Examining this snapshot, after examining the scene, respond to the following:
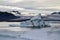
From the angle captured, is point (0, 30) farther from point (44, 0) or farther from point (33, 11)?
point (44, 0)

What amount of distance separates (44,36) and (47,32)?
0.08 metres

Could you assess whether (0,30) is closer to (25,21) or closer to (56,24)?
(25,21)

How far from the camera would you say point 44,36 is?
4.21ft

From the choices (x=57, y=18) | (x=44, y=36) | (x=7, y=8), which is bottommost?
(x=44, y=36)

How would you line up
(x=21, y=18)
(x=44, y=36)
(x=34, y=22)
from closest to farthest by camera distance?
(x=44, y=36)
(x=34, y=22)
(x=21, y=18)

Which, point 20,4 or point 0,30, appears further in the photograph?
point 20,4

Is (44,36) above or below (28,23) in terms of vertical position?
below

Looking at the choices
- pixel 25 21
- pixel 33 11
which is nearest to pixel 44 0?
pixel 33 11

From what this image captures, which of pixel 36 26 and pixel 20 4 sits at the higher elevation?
pixel 20 4

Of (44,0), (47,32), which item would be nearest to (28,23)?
(47,32)

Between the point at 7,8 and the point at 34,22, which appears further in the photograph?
the point at 7,8

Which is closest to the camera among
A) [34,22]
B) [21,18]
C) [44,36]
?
[44,36]

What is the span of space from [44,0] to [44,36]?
43cm

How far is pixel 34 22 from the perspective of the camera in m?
1.42
